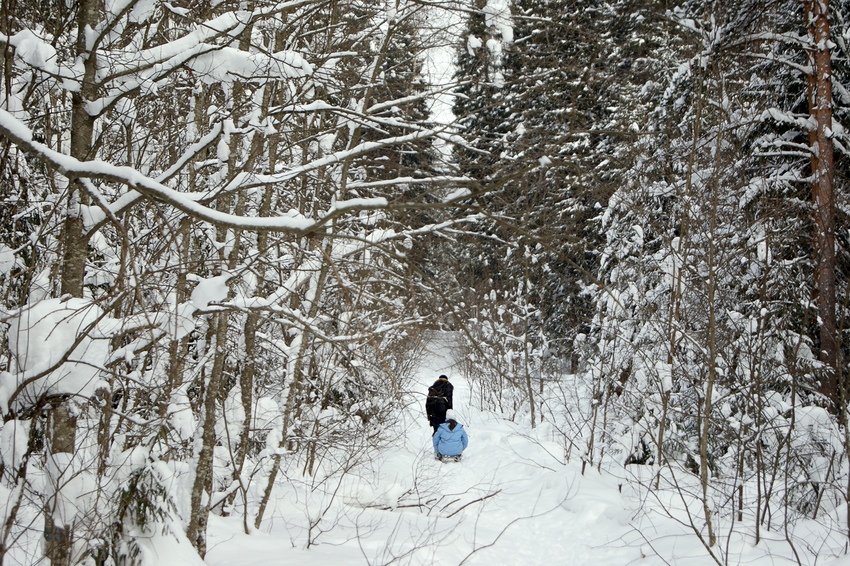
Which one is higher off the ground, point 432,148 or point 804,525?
point 432,148

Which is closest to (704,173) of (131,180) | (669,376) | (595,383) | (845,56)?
(669,376)

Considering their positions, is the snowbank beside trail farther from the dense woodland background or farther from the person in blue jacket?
the dense woodland background

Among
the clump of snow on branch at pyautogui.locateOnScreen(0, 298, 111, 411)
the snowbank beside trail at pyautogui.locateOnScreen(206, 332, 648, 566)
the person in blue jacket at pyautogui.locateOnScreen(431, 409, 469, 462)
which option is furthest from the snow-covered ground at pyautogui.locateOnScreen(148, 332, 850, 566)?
the clump of snow on branch at pyautogui.locateOnScreen(0, 298, 111, 411)

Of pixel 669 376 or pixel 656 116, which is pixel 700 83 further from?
pixel 656 116

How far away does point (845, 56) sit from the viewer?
29.2 ft

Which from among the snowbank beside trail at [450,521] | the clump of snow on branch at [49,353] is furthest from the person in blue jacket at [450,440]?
the clump of snow on branch at [49,353]

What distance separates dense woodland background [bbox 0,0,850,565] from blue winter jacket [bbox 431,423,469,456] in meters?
1.64

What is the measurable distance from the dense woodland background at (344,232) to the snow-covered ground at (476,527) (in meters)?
0.39

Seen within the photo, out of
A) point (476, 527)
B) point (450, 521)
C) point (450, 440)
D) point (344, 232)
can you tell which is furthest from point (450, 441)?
point (344, 232)

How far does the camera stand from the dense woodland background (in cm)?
273

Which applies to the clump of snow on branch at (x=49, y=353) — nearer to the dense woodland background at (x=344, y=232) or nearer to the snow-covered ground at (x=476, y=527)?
the dense woodland background at (x=344, y=232)

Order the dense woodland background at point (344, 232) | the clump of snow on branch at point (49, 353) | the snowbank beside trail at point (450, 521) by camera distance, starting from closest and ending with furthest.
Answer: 1. the clump of snow on branch at point (49, 353)
2. the dense woodland background at point (344, 232)
3. the snowbank beside trail at point (450, 521)

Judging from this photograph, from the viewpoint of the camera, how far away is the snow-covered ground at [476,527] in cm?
521

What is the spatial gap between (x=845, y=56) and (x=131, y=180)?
10.6m
